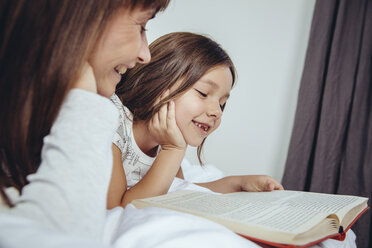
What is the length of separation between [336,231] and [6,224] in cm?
59

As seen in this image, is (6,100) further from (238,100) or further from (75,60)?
(238,100)

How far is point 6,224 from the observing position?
0.97 feet

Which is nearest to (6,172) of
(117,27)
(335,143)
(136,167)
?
(117,27)

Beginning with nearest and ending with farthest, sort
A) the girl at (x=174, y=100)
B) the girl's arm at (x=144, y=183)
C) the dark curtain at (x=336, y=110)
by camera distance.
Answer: the girl's arm at (x=144, y=183) → the girl at (x=174, y=100) → the dark curtain at (x=336, y=110)

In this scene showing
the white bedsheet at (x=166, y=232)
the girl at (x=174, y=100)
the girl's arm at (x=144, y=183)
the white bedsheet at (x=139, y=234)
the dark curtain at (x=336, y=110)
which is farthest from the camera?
the dark curtain at (x=336, y=110)

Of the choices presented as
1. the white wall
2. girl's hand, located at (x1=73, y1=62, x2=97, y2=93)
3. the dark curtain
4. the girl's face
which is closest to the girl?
the girl's face

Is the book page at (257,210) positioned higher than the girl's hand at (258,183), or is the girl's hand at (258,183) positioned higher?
the book page at (257,210)

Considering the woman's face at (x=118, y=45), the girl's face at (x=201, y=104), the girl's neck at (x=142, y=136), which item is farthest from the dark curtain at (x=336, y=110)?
the woman's face at (x=118, y=45)

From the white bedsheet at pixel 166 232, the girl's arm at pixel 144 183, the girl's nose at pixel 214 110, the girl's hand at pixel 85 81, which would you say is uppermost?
the girl's hand at pixel 85 81

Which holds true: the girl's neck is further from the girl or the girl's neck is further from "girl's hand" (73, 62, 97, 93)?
"girl's hand" (73, 62, 97, 93)

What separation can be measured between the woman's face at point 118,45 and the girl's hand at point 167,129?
→ 1.07 feet

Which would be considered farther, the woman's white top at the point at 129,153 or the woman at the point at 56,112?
the woman's white top at the point at 129,153

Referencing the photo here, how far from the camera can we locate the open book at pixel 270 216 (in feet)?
1.53

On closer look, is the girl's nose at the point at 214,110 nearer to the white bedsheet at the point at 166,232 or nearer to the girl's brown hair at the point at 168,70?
the girl's brown hair at the point at 168,70
